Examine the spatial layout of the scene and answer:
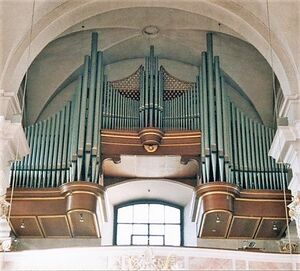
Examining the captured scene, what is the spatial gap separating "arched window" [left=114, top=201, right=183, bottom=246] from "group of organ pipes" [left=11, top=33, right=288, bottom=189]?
2.62 meters

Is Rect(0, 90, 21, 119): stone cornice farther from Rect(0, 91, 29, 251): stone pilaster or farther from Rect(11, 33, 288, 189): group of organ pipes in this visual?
Rect(11, 33, 288, 189): group of organ pipes

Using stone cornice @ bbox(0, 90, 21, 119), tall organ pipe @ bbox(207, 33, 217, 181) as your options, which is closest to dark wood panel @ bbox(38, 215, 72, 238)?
stone cornice @ bbox(0, 90, 21, 119)

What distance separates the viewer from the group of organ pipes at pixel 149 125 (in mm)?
14117

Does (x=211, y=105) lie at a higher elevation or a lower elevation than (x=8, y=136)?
higher

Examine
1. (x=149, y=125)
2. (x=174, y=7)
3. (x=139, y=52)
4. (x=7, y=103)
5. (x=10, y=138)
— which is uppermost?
(x=139, y=52)

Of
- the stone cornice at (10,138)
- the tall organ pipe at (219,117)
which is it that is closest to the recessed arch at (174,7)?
the stone cornice at (10,138)

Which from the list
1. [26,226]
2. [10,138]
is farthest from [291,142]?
[26,226]

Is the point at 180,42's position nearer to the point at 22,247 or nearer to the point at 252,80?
the point at 252,80

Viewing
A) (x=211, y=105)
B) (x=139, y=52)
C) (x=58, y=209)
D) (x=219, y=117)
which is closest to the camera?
(x=58, y=209)

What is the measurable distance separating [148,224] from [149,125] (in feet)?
10.2

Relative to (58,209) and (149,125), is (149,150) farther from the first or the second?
(58,209)

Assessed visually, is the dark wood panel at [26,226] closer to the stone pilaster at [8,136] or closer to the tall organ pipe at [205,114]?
the stone pilaster at [8,136]

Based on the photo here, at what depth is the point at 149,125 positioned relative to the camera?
14578 mm

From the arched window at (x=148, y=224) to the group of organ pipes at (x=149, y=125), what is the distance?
8.58 feet
